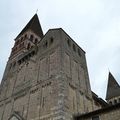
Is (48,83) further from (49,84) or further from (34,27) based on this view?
(34,27)

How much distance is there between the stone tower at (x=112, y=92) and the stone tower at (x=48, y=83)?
1437 cm

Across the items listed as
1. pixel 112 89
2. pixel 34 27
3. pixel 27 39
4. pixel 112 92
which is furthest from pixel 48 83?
pixel 112 89

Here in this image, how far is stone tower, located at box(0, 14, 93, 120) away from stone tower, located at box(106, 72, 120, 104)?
47.1 ft

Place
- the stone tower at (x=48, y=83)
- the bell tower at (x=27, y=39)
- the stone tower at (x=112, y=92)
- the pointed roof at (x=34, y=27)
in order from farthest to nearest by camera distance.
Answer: the stone tower at (x=112, y=92) → the pointed roof at (x=34, y=27) → the bell tower at (x=27, y=39) → the stone tower at (x=48, y=83)

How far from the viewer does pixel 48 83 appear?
19.8m

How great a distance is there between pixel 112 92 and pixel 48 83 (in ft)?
75.7

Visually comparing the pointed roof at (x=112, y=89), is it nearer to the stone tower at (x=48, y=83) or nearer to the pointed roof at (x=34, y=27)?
the stone tower at (x=48, y=83)

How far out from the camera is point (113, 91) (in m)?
40.0

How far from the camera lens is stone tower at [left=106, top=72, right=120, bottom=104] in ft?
123

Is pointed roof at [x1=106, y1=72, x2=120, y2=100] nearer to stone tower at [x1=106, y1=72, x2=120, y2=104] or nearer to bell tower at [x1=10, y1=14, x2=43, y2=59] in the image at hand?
stone tower at [x1=106, y1=72, x2=120, y2=104]

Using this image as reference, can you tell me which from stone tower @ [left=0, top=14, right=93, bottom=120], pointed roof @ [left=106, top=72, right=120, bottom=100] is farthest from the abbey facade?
pointed roof @ [left=106, top=72, right=120, bottom=100]

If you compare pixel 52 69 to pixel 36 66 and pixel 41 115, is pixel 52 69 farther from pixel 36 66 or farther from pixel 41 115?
pixel 41 115

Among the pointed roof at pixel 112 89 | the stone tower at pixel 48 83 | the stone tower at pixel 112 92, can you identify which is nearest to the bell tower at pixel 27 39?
the stone tower at pixel 48 83

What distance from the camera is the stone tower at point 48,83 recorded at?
59.4ft
